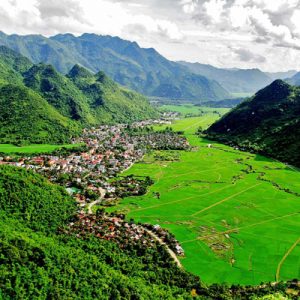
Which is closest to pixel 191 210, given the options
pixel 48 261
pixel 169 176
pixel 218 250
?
pixel 218 250

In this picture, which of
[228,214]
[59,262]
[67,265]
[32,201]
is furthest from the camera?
[228,214]

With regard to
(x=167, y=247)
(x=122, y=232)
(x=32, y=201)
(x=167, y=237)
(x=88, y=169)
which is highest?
(x=32, y=201)

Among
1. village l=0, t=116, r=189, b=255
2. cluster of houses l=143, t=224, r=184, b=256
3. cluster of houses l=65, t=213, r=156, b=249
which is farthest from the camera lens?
village l=0, t=116, r=189, b=255

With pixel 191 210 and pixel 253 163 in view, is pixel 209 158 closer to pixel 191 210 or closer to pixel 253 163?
pixel 253 163

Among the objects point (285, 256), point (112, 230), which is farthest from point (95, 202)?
point (285, 256)

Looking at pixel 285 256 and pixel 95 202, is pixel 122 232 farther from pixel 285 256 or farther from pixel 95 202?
pixel 285 256

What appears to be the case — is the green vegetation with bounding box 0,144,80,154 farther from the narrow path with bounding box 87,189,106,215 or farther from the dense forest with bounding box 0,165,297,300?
the dense forest with bounding box 0,165,297,300

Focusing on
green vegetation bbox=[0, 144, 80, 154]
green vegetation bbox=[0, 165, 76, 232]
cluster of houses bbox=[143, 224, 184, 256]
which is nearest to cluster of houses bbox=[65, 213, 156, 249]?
A: cluster of houses bbox=[143, 224, 184, 256]
